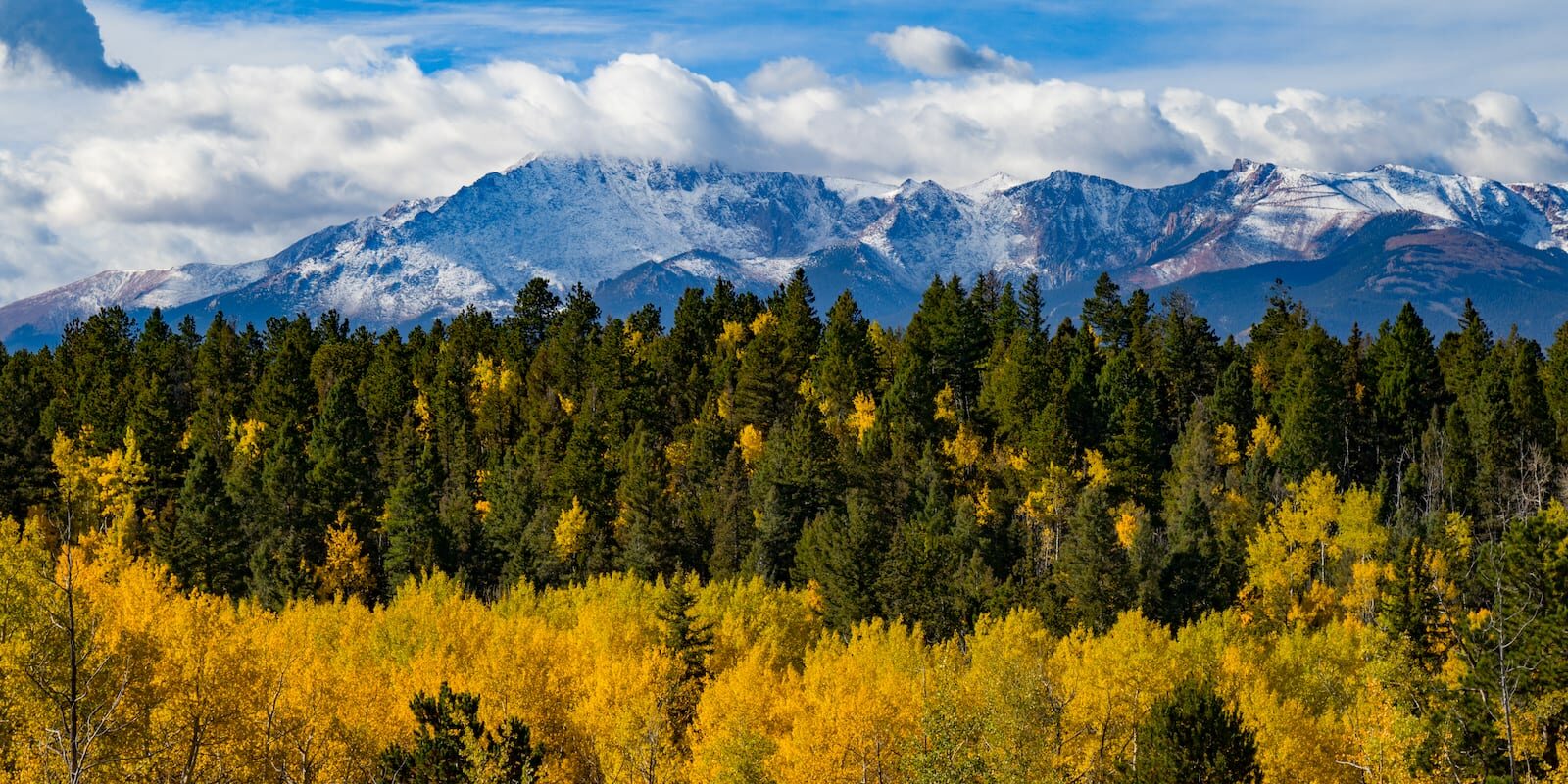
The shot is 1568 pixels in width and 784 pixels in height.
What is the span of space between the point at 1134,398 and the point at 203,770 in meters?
73.5

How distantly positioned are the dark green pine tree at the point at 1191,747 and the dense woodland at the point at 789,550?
5.7 inches

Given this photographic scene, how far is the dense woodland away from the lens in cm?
4112

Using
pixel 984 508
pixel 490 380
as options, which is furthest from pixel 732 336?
pixel 984 508

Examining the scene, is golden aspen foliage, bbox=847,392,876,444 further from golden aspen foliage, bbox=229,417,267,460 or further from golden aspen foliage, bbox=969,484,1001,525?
golden aspen foliage, bbox=229,417,267,460

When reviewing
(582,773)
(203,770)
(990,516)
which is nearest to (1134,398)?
(990,516)

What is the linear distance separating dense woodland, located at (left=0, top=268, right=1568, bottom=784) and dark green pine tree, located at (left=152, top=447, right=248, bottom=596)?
241mm

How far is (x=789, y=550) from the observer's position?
301ft

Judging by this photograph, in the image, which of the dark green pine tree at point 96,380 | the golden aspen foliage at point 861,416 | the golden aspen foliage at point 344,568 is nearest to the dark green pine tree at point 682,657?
the golden aspen foliage at point 344,568

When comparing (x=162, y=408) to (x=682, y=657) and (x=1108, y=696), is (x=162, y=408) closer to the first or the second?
(x=682, y=657)

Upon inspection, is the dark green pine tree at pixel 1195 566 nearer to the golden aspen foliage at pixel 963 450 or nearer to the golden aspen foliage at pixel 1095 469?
the golden aspen foliage at pixel 1095 469

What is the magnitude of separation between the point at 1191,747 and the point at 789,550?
51.5 metres

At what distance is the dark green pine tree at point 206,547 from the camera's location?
78500 mm

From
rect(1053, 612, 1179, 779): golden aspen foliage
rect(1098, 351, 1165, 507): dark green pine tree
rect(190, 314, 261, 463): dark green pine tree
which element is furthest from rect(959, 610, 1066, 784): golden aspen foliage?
rect(190, 314, 261, 463): dark green pine tree

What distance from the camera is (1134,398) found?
322 ft
